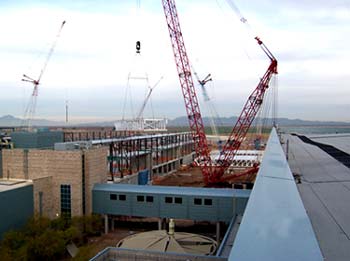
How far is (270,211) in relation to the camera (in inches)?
148

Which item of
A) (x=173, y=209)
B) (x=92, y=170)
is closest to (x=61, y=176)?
(x=92, y=170)

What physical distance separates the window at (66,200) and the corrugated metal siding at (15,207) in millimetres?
1723

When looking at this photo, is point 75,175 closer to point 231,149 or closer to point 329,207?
point 329,207

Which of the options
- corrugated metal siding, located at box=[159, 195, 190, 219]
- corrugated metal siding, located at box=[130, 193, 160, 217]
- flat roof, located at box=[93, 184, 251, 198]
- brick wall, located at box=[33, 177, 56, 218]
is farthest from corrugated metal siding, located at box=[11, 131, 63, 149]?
corrugated metal siding, located at box=[159, 195, 190, 219]

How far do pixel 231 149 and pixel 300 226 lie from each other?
29.1m

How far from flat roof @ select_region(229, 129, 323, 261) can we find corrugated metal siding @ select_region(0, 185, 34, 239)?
43.5 feet

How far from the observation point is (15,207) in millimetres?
15742

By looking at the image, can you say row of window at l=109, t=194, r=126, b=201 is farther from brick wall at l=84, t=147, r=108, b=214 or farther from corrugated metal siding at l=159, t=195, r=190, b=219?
corrugated metal siding at l=159, t=195, r=190, b=219

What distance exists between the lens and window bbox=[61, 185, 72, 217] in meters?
18.3

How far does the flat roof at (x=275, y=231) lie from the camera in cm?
245

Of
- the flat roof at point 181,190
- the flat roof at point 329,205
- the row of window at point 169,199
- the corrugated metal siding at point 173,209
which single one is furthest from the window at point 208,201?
the flat roof at point 329,205

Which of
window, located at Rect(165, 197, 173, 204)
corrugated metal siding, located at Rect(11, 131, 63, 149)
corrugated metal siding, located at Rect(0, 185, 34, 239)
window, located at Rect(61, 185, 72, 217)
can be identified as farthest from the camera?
corrugated metal siding, located at Rect(11, 131, 63, 149)

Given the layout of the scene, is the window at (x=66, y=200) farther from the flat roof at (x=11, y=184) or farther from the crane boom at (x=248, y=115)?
the crane boom at (x=248, y=115)

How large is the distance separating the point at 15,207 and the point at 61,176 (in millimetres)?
3041
